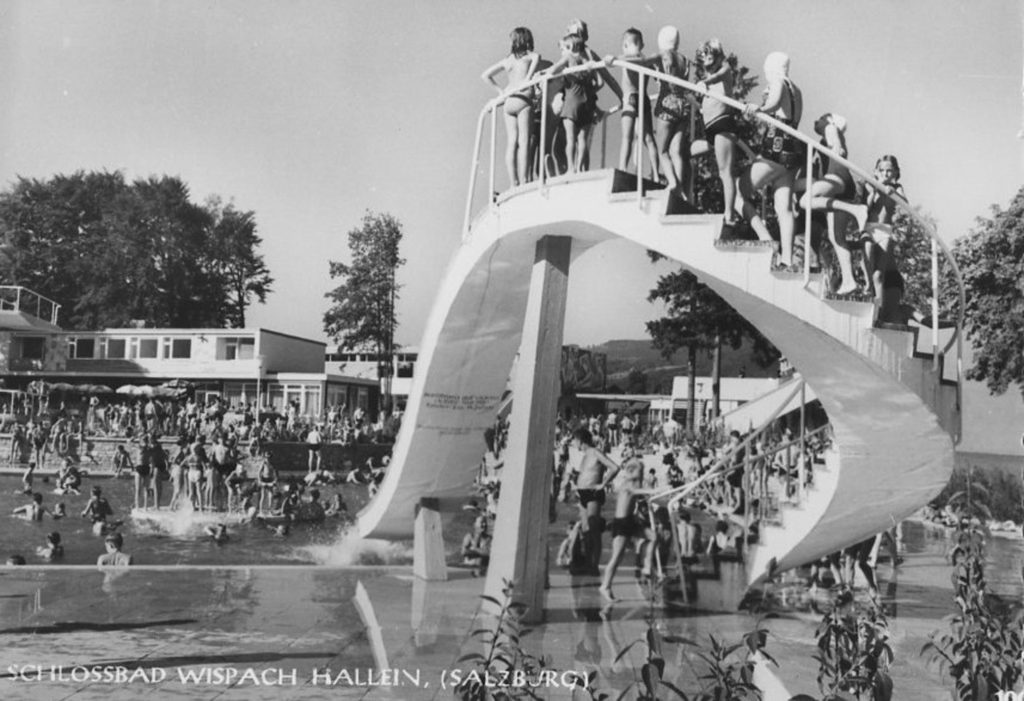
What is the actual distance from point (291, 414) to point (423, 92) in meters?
5.79

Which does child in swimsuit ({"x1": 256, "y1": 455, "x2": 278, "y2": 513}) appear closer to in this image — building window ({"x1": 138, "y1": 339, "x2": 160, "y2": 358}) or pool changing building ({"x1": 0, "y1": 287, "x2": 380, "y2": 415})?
pool changing building ({"x1": 0, "y1": 287, "x2": 380, "y2": 415})

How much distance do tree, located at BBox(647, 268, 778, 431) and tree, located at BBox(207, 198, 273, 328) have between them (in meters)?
11.5

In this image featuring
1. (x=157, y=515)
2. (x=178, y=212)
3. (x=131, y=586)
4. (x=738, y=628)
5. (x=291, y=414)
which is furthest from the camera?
(x=157, y=515)

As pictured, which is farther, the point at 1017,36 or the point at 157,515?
the point at 157,515

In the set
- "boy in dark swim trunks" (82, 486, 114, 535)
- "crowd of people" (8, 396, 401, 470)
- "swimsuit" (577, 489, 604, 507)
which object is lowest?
"boy in dark swim trunks" (82, 486, 114, 535)

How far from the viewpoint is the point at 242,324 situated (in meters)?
12.6

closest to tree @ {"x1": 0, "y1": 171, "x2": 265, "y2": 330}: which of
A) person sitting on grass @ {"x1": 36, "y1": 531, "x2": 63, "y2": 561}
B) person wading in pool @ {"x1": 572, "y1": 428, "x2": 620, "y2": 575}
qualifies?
person sitting on grass @ {"x1": 36, "y1": 531, "x2": 63, "y2": 561}

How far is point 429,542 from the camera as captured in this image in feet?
31.9

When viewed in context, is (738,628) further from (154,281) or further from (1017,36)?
(154,281)

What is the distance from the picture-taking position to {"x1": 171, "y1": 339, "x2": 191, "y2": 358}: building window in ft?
42.5

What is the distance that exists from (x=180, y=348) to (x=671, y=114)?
828 centimetres

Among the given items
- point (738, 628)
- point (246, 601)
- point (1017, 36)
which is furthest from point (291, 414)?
point (1017, 36)

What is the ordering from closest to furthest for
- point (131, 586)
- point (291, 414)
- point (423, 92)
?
point (131, 586) → point (423, 92) → point (291, 414)

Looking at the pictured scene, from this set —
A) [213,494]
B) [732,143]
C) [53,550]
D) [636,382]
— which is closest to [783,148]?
[732,143]
